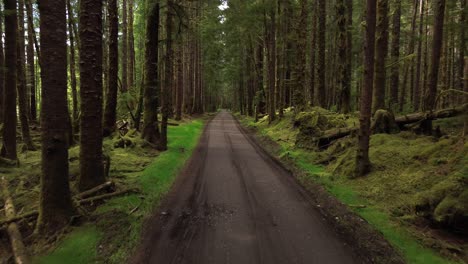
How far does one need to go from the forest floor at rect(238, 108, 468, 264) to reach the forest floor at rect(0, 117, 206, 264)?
14.4ft

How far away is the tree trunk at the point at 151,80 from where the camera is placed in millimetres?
14305

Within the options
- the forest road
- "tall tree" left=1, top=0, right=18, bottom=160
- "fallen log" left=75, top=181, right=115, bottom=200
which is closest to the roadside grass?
the forest road

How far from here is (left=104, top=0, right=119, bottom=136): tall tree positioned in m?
14.3

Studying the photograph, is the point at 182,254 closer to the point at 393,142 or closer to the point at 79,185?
the point at 79,185

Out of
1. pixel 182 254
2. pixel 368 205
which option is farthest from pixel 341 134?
pixel 182 254

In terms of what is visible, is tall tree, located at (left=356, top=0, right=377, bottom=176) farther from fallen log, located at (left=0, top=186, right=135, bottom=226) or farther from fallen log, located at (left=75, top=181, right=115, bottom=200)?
fallen log, located at (left=75, top=181, right=115, bottom=200)

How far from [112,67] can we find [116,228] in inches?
414

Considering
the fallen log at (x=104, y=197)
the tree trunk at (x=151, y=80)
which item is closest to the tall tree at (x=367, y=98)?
the fallen log at (x=104, y=197)

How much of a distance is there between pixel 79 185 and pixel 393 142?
30.7 feet

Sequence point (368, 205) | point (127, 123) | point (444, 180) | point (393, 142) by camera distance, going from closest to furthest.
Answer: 1. point (444, 180)
2. point (368, 205)
3. point (393, 142)
4. point (127, 123)

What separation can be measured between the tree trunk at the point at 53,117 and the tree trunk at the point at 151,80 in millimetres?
8552

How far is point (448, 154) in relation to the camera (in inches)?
316

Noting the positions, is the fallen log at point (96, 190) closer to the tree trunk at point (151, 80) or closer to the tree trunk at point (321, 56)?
the tree trunk at point (151, 80)

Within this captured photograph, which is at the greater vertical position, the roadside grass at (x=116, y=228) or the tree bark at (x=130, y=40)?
the tree bark at (x=130, y=40)
